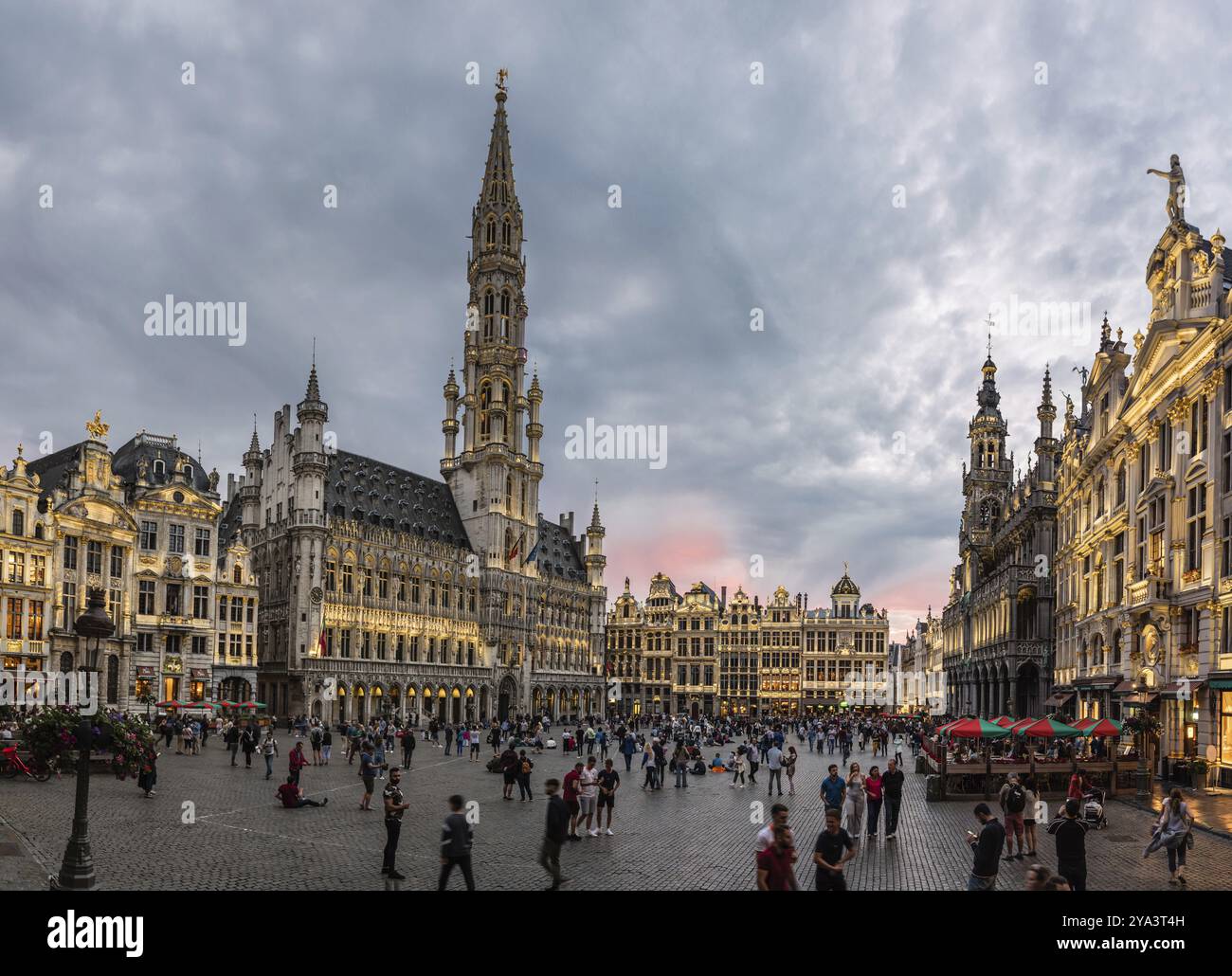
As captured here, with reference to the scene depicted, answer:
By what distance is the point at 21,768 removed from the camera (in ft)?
96.6

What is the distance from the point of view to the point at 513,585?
104 m

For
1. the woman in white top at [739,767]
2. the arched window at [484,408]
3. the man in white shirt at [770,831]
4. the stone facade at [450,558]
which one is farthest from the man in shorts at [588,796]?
the arched window at [484,408]

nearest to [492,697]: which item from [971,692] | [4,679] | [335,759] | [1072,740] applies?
[971,692]

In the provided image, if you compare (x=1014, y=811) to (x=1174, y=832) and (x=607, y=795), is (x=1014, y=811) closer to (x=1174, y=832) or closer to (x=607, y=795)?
(x=1174, y=832)

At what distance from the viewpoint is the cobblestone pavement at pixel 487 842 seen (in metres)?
17.3

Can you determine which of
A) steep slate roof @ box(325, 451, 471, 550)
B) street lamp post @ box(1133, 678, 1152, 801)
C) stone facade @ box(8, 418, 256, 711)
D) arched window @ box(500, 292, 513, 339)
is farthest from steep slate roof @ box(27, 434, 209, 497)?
street lamp post @ box(1133, 678, 1152, 801)

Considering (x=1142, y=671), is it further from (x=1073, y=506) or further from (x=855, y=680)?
(x=855, y=680)

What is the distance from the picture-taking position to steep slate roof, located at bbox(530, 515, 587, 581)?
385ft

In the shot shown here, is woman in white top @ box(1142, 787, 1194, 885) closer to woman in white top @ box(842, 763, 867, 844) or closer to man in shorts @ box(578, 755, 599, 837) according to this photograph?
woman in white top @ box(842, 763, 867, 844)

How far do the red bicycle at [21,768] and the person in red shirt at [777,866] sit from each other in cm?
2544

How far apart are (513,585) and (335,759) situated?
201 ft

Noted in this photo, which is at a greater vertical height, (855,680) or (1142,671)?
(1142,671)

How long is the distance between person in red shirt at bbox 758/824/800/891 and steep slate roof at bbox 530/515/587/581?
10172 cm

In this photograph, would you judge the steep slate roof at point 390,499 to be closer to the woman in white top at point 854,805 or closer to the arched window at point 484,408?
the arched window at point 484,408
